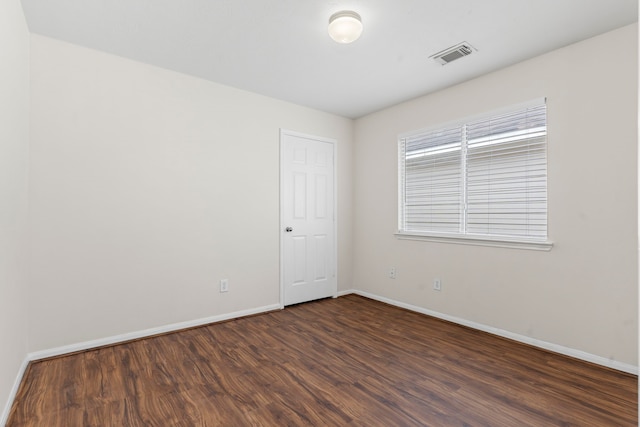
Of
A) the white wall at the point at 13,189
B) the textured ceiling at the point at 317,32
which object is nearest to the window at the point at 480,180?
the textured ceiling at the point at 317,32

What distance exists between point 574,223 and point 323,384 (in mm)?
2318

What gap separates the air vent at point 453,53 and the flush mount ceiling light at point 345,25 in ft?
2.89

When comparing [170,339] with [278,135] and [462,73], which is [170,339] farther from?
[462,73]

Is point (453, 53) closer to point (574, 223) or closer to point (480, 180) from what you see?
point (480, 180)

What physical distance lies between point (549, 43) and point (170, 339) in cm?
408

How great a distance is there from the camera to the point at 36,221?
245 cm

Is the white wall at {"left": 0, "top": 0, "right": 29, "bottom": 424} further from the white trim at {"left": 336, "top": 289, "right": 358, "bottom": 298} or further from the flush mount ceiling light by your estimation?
the white trim at {"left": 336, "top": 289, "right": 358, "bottom": 298}

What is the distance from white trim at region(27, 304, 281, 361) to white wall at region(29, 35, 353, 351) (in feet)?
0.15

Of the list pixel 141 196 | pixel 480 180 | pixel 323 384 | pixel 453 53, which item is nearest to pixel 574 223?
pixel 480 180

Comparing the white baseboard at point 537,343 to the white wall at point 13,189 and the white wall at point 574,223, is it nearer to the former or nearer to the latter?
the white wall at point 574,223

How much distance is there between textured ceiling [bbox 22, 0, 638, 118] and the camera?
212 centimetres

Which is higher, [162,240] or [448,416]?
[162,240]

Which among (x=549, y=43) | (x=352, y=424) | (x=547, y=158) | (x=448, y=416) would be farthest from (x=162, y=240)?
(x=549, y=43)

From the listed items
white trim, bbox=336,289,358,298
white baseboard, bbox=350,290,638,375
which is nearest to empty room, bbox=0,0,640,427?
white baseboard, bbox=350,290,638,375
